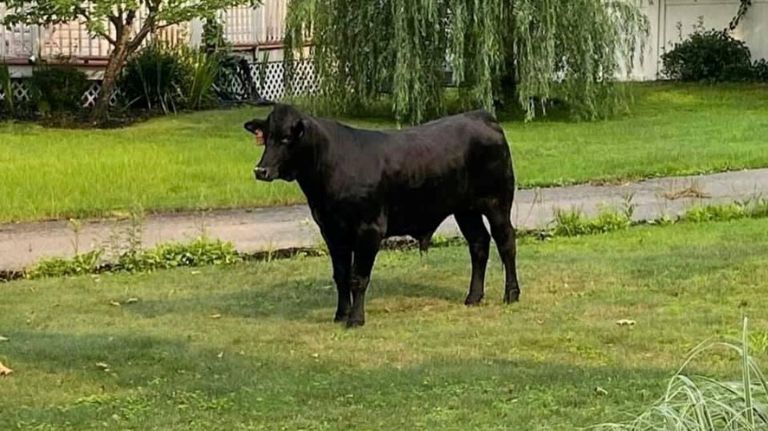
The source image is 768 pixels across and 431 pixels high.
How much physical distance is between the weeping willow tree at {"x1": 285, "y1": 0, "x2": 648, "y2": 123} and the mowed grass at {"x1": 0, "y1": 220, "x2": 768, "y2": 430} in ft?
31.0

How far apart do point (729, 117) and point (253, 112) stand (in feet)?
25.3

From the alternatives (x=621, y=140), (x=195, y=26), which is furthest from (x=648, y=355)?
(x=195, y=26)

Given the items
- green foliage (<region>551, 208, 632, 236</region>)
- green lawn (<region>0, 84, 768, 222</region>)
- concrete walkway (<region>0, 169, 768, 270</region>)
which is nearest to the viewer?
concrete walkway (<region>0, 169, 768, 270</region>)

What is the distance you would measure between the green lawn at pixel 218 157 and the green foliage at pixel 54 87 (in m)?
1.65

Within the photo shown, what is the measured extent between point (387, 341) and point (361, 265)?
0.64 metres

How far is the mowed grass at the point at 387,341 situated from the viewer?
21.4 feet

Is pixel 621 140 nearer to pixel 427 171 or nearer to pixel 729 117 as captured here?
pixel 729 117

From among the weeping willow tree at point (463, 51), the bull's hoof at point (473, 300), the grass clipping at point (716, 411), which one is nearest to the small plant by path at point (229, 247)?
the bull's hoof at point (473, 300)

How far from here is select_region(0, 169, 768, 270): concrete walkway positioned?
1213cm

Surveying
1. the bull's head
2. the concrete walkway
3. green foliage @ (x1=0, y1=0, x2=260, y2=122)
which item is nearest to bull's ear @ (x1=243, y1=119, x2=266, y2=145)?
the bull's head

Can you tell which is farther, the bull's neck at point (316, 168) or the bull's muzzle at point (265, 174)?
the bull's neck at point (316, 168)

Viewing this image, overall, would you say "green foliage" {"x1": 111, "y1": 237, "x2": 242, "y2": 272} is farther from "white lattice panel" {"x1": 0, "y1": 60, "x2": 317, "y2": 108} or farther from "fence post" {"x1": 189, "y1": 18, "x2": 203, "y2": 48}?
"fence post" {"x1": 189, "y1": 18, "x2": 203, "y2": 48}

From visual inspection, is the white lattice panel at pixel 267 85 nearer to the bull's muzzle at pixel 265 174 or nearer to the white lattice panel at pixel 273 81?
the white lattice panel at pixel 273 81

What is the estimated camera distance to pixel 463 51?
21.0m
